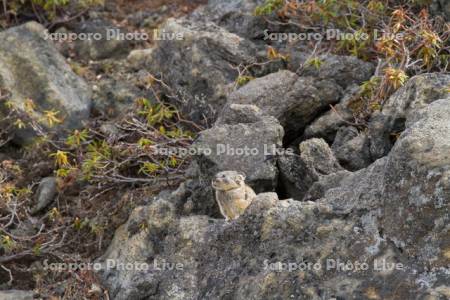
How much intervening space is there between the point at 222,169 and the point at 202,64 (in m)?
2.98

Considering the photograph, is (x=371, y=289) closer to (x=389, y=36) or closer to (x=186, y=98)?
(x=389, y=36)

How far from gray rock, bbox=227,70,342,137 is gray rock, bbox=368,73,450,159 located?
1168 mm

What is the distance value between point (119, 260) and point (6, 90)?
13.3 ft

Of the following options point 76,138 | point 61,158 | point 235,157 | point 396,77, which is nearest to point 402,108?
point 396,77

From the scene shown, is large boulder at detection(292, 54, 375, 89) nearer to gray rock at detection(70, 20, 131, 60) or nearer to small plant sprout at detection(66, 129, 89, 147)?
small plant sprout at detection(66, 129, 89, 147)

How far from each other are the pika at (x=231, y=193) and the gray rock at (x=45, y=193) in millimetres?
3342

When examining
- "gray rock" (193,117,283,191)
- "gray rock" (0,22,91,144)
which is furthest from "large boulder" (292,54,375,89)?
"gray rock" (0,22,91,144)

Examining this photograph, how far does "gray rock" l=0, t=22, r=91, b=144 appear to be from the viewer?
42.4 ft

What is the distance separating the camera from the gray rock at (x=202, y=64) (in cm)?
1208

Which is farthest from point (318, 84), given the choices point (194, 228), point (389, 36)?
point (194, 228)

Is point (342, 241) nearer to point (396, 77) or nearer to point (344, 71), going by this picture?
point (396, 77)

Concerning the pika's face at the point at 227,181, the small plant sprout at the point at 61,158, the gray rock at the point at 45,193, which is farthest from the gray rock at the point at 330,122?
the gray rock at the point at 45,193

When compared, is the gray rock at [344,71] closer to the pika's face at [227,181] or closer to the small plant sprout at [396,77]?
the small plant sprout at [396,77]

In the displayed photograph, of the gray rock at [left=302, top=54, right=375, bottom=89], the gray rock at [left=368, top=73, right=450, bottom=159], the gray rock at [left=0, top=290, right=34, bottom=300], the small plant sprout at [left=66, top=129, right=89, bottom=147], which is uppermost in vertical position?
the gray rock at [left=368, top=73, right=450, bottom=159]
